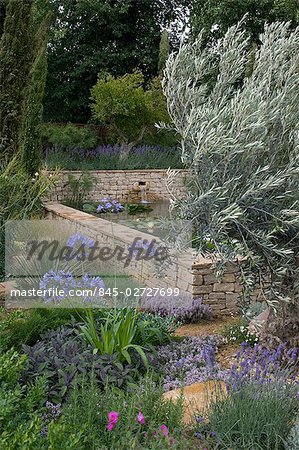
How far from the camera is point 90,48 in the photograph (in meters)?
19.3

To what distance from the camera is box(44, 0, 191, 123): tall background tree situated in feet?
62.2

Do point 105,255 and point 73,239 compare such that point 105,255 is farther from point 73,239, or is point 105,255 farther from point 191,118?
point 191,118

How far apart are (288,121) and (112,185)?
960cm

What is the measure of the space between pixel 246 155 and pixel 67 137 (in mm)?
10791

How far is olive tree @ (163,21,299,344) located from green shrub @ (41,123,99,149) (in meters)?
10.3

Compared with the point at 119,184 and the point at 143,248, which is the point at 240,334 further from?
the point at 119,184

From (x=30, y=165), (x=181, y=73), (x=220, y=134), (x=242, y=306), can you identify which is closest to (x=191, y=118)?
(x=220, y=134)

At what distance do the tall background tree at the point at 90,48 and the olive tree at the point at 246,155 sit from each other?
15552mm

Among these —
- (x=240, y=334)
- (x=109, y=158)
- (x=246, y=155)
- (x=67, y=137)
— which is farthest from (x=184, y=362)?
(x=67, y=137)

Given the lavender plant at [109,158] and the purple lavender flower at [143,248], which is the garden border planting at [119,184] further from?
the purple lavender flower at [143,248]

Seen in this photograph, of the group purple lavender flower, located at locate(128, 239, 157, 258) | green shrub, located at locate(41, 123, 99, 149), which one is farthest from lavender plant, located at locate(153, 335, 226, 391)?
green shrub, located at locate(41, 123, 99, 149)

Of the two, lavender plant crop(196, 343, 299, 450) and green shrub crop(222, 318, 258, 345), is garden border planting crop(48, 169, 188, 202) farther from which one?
lavender plant crop(196, 343, 299, 450)

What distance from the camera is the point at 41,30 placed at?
12.0m

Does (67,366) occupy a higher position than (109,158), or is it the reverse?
(67,366)
